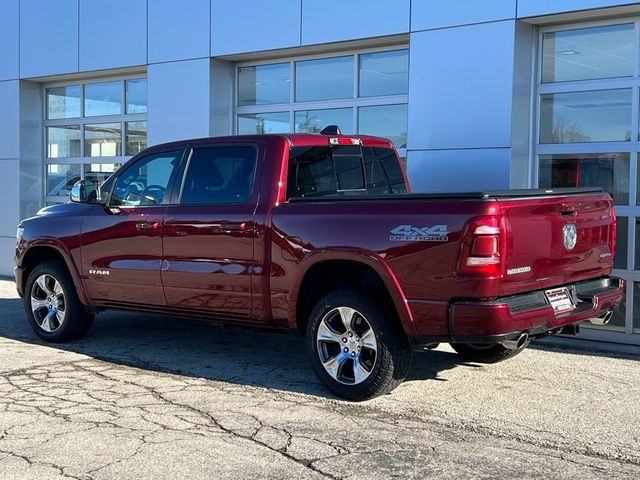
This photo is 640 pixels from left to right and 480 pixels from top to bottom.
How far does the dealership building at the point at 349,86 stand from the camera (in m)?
8.40

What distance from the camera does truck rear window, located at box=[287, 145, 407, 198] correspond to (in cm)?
644

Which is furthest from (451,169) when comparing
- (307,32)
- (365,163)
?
(307,32)

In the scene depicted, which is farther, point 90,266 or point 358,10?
point 358,10

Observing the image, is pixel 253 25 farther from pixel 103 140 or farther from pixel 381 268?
pixel 381 268

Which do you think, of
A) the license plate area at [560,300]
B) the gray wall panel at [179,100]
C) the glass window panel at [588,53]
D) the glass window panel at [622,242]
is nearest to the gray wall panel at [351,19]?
the glass window panel at [588,53]

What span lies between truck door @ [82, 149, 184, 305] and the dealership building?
11.0ft

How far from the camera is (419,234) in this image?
5.23 meters

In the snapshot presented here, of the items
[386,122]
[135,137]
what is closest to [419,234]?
[386,122]

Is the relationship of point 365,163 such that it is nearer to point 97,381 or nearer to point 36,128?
point 97,381

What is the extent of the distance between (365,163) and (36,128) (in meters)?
9.38

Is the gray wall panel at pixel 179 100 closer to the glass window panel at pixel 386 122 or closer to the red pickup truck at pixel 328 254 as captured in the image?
the glass window panel at pixel 386 122

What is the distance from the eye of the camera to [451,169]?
29.3ft

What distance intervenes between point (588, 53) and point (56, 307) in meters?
6.22

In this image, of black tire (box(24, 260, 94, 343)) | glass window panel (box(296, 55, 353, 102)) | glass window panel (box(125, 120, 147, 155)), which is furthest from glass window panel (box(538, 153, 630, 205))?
glass window panel (box(125, 120, 147, 155))
